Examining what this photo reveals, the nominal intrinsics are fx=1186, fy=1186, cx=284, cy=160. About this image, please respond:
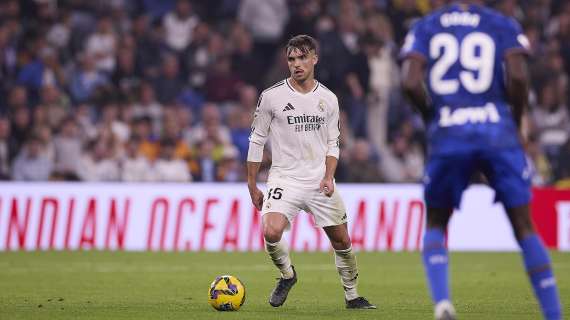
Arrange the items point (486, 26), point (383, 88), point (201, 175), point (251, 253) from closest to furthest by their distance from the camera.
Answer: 1. point (486, 26)
2. point (251, 253)
3. point (201, 175)
4. point (383, 88)

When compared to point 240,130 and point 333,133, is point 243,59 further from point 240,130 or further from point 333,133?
point 333,133

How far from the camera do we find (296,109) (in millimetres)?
10523

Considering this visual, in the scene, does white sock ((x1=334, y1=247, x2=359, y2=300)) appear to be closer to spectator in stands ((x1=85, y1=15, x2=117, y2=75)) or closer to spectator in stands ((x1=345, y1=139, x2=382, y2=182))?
spectator in stands ((x1=345, y1=139, x2=382, y2=182))

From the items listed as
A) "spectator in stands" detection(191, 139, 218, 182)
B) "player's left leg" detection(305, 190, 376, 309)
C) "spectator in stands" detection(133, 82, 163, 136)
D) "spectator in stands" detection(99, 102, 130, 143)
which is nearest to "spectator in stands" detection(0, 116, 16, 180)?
"spectator in stands" detection(99, 102, 130, 143)

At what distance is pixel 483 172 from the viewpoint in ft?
25.1

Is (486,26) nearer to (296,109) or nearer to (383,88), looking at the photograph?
(296,109)

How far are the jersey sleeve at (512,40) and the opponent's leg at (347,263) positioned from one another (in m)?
3.36

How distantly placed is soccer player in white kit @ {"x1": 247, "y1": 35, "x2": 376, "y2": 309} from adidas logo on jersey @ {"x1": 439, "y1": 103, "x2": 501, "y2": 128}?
2.92 meters

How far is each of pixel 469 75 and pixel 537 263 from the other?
1.25 meters

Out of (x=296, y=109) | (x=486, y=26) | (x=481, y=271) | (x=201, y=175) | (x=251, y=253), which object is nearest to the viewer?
(x=486, y=26)

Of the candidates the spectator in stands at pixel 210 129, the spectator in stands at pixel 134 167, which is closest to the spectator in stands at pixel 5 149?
the spectator in stands at pixel 134 167

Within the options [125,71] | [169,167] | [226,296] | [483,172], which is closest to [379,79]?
[169,167]

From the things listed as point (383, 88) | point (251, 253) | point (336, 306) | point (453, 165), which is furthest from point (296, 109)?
point (383, 88)

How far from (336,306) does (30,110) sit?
1243 centimetres
